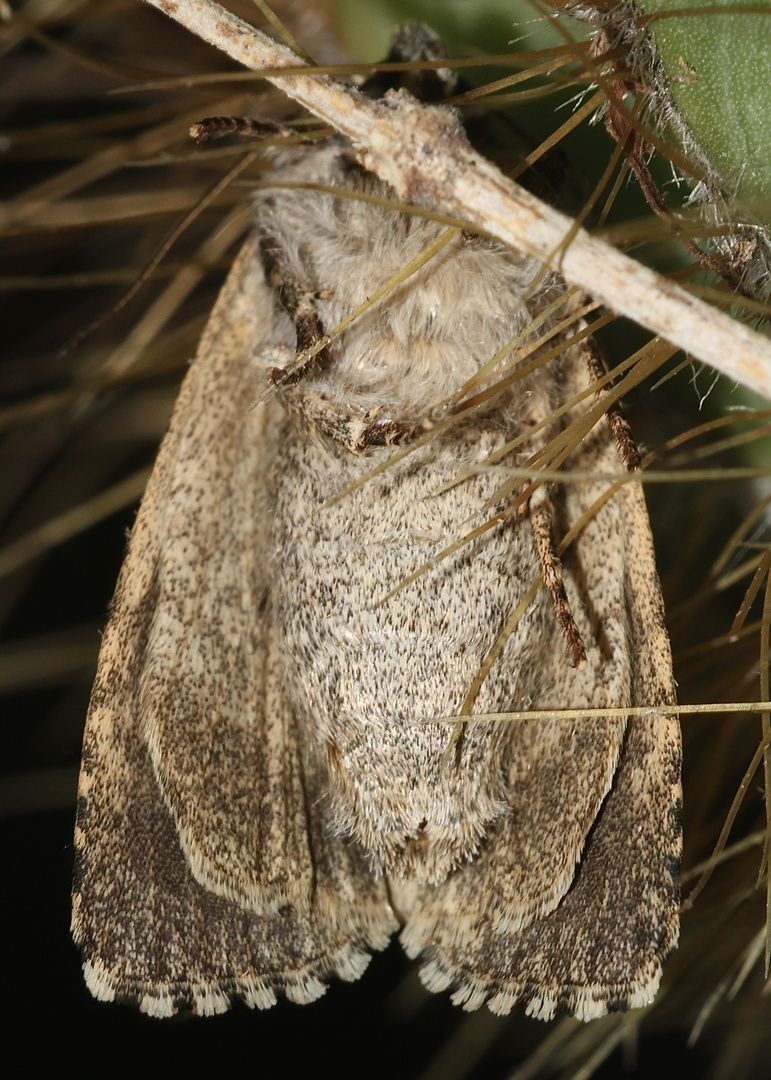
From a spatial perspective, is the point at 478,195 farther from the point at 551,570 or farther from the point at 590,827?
the point at 590,827

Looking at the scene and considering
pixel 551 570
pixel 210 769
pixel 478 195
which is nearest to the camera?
pixel 478 195

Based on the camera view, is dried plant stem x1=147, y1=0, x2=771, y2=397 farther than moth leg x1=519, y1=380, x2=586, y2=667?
No

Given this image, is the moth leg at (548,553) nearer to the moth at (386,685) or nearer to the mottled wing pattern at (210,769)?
the moth at (386,685)

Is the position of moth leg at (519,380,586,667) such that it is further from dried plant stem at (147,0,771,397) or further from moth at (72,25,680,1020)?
dried plant stem at (147,0,771,397)

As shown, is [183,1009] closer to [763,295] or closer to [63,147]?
[763,295]

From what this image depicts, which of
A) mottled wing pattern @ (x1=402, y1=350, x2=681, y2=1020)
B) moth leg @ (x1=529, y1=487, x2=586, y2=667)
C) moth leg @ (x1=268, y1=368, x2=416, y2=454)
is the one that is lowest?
mottled wing pattern @ (x1=402, y1=350, x2=681, y2=1020)

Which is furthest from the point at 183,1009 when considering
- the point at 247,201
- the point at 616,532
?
the point at 247,201

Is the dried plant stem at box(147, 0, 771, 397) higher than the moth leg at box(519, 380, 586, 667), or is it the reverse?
the dried plant stem at box(147, 0, 771, 397)

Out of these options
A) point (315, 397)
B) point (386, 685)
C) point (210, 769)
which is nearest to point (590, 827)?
point (386, 685)

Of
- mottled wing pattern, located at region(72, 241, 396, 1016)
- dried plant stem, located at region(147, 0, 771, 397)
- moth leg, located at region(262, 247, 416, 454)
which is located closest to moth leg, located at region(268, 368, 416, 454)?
moth leg, located at region(262, 247, 416, 454)
